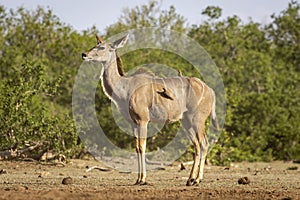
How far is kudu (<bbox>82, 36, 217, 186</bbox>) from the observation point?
12.1 meters

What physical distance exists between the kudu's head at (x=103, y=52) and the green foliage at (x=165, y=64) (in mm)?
6240

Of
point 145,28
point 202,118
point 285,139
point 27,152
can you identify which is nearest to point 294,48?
point 145,28

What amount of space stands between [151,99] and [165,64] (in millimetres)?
13953

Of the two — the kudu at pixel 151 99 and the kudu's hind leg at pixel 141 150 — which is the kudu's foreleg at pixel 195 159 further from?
the kudu's hind leg at pixel 141 150

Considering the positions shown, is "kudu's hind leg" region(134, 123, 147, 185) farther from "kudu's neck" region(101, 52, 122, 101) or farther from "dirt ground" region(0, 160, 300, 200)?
"kudu's neck" region(101, 52, 122, 101)

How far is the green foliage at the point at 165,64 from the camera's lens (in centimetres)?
1892

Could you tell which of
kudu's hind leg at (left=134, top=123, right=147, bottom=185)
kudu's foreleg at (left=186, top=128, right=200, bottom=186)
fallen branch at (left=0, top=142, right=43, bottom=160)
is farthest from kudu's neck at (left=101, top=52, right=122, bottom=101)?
fallen branch at (left=0, top=142, right=43, bottom=160)

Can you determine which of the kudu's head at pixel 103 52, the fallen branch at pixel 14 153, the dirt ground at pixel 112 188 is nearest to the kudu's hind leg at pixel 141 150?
the dirt ground at pixel 112 188

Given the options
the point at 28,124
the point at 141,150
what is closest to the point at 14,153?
the point at 28,124

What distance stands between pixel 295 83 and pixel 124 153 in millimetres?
12718

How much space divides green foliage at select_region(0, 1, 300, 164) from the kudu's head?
624 cm

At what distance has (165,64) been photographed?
26.3 metres

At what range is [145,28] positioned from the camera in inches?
1380

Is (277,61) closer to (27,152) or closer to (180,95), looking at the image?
(27,152)
